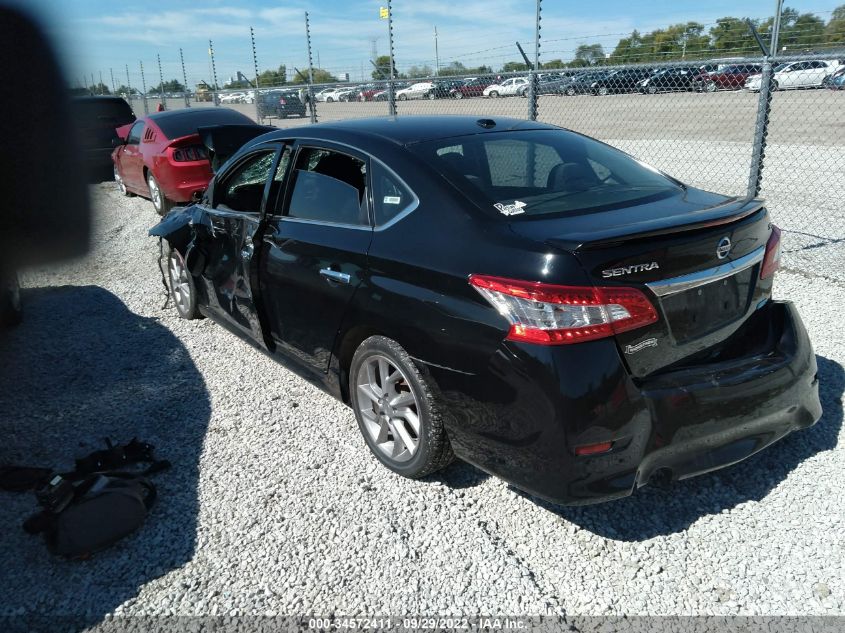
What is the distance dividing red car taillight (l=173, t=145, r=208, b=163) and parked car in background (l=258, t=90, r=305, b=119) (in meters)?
7.55

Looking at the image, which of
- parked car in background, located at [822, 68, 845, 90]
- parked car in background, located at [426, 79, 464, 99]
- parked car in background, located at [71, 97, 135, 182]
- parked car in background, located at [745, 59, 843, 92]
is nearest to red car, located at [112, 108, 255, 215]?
parked car in background, located at [426, 79, 464, 99]

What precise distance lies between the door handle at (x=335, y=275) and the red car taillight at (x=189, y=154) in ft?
21.7

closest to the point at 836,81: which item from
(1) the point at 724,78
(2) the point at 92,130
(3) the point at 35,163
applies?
(1) the point at 724,78

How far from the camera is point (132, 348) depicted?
4.94m

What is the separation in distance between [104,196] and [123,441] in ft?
8.34

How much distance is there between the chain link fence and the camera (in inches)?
252

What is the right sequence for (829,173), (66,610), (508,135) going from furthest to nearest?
(829,173), (508,135), (66,610)

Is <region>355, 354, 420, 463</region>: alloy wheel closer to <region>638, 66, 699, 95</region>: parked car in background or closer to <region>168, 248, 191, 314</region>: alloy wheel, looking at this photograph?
<region>168, 248, 191, 314</region>: alloy wheel

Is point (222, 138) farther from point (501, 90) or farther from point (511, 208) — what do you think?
point (501, 90)

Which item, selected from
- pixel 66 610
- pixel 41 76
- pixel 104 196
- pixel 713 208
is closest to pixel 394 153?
pixel 713 208

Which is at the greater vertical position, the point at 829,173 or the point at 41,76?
the point at 41,76

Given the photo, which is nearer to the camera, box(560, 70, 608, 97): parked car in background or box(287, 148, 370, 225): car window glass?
box(287, 148, 370, 225): car window glass

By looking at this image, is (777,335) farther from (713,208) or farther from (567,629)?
(567,629)

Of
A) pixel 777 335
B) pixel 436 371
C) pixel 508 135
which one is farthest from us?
pixel 508 135
